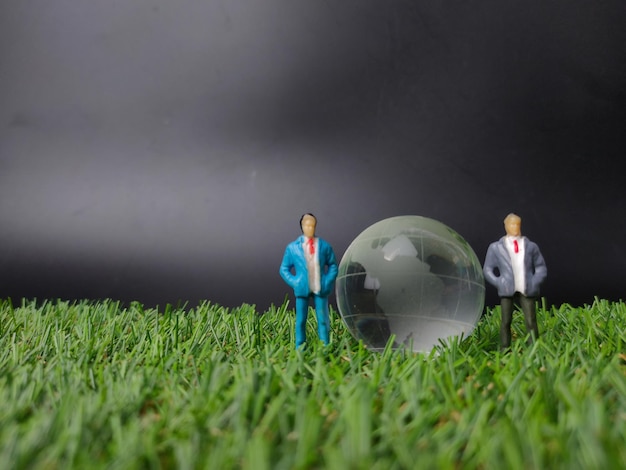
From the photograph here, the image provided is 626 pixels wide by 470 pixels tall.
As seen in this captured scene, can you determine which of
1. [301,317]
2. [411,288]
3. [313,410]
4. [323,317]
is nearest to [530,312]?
[411,288]

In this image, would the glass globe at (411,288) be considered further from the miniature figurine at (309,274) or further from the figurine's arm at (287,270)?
the figurine's arm at (287,270)

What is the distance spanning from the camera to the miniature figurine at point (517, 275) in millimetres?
2850

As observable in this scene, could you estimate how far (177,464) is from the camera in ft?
4.50

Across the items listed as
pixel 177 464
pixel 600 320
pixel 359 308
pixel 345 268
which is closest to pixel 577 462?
pixel 177 464

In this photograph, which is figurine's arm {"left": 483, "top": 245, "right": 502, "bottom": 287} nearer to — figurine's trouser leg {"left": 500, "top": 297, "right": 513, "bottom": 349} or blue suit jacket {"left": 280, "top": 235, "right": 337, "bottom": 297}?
figurine's trouser leg {"left": 500, "top": 297, "right": 513, "bottom": 349}

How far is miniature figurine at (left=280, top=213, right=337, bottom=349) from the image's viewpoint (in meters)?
2.88

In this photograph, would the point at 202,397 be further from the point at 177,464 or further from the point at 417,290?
the point at 417,290

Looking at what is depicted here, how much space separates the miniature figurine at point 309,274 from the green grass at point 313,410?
0.18m

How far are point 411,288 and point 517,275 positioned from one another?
591mm

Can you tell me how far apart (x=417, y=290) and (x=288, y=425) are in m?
1.18

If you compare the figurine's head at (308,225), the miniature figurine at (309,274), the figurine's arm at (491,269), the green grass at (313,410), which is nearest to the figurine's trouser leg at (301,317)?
the miniature figurine at (309,274)

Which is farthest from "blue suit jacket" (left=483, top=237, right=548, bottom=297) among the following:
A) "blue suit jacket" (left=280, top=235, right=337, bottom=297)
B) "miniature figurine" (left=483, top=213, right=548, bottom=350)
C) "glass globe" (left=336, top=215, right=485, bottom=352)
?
"blue suit jacket" (left=280, top=235, right=337, bottom=297)

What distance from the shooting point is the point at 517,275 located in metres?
2.86

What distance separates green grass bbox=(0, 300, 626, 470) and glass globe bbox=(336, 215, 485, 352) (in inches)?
5.2
